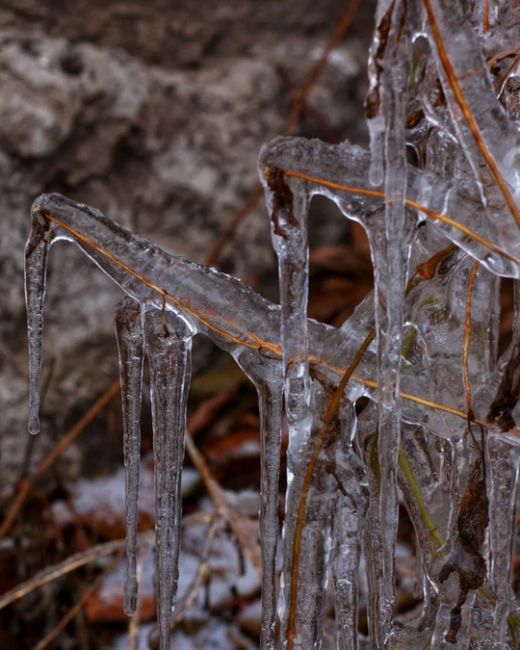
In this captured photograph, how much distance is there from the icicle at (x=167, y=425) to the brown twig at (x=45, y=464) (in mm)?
883

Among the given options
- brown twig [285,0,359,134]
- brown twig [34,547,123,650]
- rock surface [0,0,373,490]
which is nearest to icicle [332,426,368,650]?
brown twig [34,547,123,650]

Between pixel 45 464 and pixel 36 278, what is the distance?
0.93m

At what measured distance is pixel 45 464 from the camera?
5.71 feet

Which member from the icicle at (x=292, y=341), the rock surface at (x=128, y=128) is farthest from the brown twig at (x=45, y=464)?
the icicle at (x=292, y=341)

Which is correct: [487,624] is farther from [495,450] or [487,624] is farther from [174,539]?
[174,539]

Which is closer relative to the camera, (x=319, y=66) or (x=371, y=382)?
(x=371, y=382)

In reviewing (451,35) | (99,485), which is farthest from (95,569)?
(451,35)

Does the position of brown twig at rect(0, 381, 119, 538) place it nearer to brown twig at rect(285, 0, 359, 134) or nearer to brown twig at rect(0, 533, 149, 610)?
brown twig at rect(0, 533, 149, 610)

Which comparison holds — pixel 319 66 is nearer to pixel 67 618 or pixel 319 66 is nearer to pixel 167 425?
pixel 67 618

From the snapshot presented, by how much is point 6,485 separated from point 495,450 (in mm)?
1271

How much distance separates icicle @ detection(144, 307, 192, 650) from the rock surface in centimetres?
86

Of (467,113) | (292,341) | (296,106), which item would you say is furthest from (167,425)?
(296,106)

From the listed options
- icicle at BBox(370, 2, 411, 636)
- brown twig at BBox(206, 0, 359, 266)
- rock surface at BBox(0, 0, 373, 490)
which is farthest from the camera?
brown twig at BBox(206, 0, 359, 266)

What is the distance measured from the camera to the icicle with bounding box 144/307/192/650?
84cm
